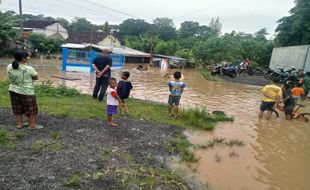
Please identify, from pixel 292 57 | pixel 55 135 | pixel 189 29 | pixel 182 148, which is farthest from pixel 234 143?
pixel 189 29

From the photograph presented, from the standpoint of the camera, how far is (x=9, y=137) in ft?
15.3

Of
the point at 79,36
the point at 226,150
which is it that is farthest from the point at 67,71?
the point at 79,36

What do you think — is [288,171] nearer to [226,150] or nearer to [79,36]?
[226,150]

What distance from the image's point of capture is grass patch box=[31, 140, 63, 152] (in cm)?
430

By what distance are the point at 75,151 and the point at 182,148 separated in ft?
6.35

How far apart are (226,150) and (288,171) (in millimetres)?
1150

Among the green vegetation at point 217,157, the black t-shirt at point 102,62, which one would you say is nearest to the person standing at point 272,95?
the green vegetation at point 217,157

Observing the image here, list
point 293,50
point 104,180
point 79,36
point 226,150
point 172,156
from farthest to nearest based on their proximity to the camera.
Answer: point 79,36, point 293,50, point 226,150, point 172,156, point 104,180

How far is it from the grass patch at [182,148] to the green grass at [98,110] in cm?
110

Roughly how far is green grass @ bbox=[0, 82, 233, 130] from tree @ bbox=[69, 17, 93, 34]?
6057cm

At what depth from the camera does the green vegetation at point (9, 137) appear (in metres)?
4.40

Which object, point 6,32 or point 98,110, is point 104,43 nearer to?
point 6,32

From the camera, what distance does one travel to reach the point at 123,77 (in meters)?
7.07

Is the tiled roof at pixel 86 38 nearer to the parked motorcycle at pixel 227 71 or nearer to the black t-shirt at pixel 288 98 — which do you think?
the parked motorcycle at pixel 227 71
